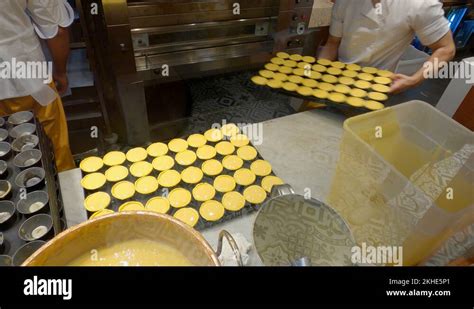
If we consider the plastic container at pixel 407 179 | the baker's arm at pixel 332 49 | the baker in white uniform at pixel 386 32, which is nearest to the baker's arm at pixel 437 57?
the baker in white uniform at pixel 386 32

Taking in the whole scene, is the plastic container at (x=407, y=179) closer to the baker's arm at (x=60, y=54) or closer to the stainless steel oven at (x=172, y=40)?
the stainless steel oven at (x=172, y=40)

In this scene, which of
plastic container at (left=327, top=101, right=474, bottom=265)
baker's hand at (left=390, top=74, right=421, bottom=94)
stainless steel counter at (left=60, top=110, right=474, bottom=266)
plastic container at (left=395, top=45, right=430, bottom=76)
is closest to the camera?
plastic container at (left=327, top=101, right=474, bottom=265)

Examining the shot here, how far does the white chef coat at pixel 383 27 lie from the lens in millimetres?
2139

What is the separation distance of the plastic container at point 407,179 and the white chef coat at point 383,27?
4.92 feet

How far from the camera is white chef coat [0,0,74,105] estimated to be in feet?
5.82

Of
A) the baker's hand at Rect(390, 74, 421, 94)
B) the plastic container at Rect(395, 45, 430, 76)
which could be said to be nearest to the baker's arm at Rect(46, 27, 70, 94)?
the baker's hand at Rect(390, 74, 421, 94)

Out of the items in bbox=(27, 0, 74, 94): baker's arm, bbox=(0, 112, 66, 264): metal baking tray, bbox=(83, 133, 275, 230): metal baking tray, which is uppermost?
bbox=(27, 0, 74, 94): baker's arm

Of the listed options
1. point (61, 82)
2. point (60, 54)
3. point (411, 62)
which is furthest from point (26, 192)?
point (411, 62)

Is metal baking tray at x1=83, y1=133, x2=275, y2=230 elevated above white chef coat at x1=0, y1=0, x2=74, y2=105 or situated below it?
below

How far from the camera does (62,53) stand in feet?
7.16

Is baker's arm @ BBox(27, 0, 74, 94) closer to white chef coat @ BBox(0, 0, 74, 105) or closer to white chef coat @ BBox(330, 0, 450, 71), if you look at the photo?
white chef coat @ BBox(0, 0, 74, 105)

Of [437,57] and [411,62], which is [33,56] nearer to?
[437,57]

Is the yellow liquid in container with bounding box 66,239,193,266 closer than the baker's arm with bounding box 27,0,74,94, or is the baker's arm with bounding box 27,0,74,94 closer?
the yellow liquid in container with bounding box 66,239,193,266

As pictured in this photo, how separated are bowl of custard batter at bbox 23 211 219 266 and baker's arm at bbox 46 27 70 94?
197 centimetres
